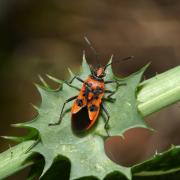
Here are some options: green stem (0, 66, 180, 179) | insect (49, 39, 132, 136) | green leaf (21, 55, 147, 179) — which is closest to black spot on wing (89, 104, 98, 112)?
insect (49, 39, 132, 136)

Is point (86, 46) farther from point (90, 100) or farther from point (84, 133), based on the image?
point (84, 133)

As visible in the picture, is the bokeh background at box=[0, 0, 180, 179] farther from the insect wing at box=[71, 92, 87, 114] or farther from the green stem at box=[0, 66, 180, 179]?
the green stem at box=[0, 66, 180, 179]

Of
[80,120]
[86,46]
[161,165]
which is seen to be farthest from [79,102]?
[86,46]

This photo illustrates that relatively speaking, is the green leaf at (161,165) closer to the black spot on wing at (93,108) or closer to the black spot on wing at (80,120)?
the black spot on wing at (80,120)

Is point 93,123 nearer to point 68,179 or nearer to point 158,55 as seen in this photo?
point 68,179

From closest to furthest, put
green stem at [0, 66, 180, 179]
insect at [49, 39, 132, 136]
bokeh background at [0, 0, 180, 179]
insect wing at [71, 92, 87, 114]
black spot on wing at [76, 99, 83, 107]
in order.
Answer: green stem at [0, 66, 180, 179]
insect at [49, 39, 132, 136]
insect wing at [71, 92, 87, 114]
black spot on wing at [76, 99, 83, 107]
bokeh background at [0, 0, 180, 179]

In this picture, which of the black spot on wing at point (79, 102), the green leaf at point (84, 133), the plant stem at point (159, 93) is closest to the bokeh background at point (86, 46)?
the black spot on wing at point (79, 102)
